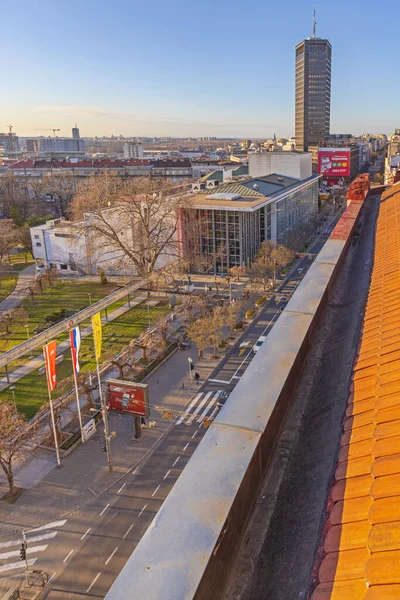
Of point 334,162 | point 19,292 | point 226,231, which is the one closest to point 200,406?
point 226,231

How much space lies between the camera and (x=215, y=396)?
30.5 meters

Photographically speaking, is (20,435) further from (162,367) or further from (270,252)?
(270,252)

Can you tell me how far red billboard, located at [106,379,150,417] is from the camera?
25328 millimetres

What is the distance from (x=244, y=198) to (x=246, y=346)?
2832cm

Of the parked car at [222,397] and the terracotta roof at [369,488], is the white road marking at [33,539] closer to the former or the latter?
the parked car at [222,397]

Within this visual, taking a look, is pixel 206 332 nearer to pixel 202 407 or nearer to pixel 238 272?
pixel 202 407

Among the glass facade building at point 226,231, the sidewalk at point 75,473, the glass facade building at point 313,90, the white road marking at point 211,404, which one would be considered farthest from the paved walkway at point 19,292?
the glass facade building at point 313,90

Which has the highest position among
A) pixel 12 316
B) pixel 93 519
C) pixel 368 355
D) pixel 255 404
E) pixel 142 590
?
pixel 368 355

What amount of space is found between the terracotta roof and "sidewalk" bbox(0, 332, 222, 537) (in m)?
18.7

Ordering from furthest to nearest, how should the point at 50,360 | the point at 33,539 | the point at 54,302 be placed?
the point at 54,302
the point at 50,360
the point at 33,539

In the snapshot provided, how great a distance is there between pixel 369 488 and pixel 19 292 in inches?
2178

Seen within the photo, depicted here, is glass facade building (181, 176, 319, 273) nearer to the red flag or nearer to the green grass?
the green grass

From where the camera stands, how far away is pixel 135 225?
190 ft

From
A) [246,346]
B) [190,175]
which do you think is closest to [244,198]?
[246,346]
